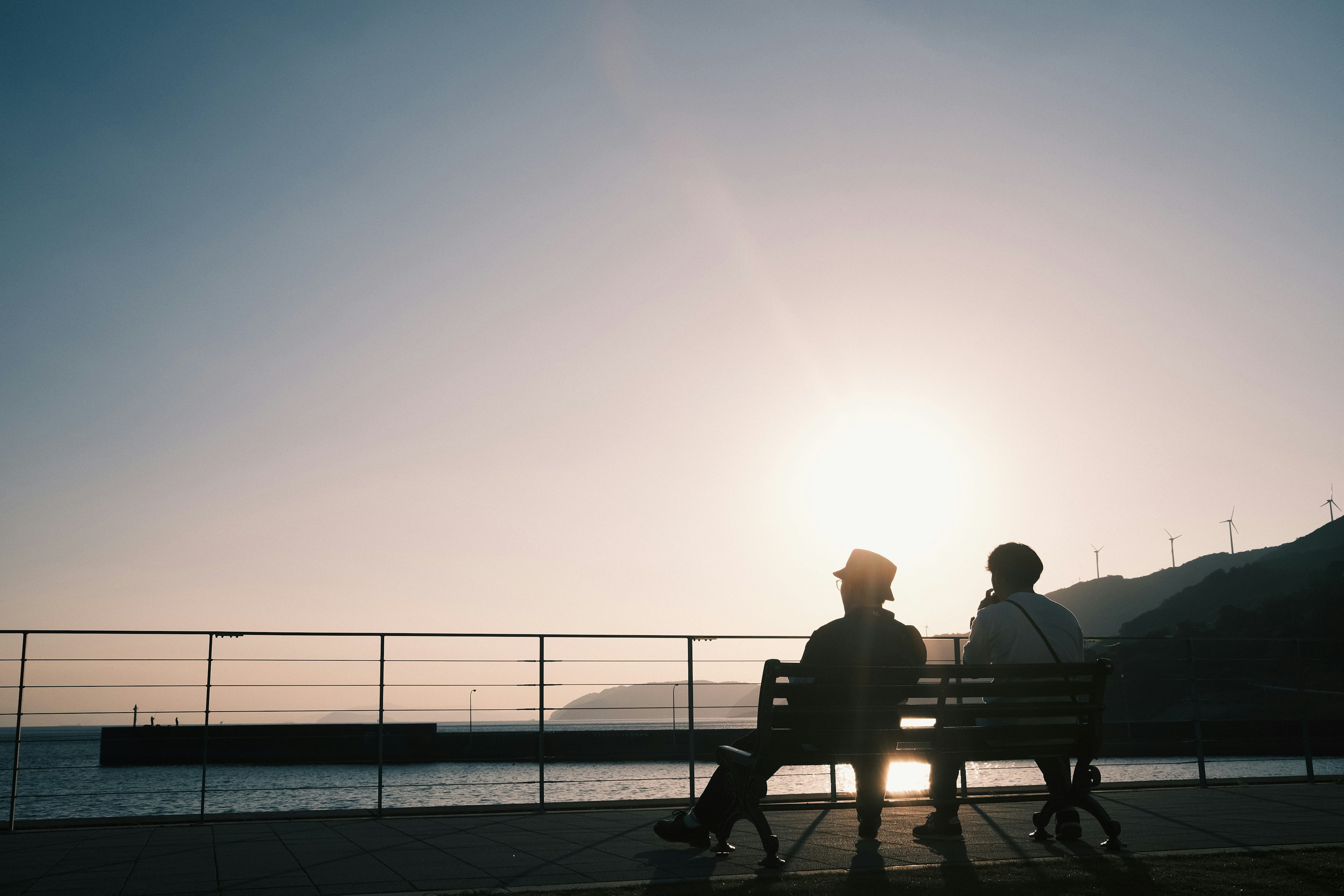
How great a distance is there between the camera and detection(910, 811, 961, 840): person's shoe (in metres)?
5.57

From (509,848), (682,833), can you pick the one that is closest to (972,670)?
(682,833)

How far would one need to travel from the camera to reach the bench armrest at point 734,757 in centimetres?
476

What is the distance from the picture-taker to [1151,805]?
756 cm

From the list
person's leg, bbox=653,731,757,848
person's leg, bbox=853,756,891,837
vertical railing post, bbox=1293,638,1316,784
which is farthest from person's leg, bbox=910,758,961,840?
vertical railing post, bbox=1293,638,1316,784

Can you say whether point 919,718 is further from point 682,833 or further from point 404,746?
point 404,746

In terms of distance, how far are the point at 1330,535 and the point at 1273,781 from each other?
6356 inches

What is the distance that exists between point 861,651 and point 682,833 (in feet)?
4.60

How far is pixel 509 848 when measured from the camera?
5520mm

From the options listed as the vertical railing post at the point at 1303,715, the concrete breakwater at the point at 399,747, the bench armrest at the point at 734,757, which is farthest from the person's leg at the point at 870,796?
the concrete breakwater at the point at 399,747

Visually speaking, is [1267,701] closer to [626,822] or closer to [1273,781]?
[1273,781]

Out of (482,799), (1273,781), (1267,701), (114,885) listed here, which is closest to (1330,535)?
(1267,701)

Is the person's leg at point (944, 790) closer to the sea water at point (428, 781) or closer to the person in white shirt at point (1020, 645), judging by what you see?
the person in white shirt at point (1020, 645)

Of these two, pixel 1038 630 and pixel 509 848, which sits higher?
pixel 1038 630

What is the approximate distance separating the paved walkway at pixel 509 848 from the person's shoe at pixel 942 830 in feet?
0.34
